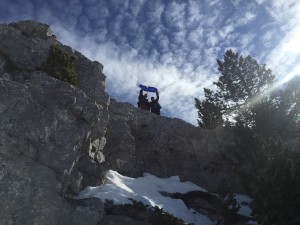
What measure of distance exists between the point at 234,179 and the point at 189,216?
780 centimetres

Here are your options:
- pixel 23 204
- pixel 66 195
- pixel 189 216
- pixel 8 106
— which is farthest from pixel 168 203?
pixel 8 106

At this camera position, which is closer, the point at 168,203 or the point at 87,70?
the point at 168,203

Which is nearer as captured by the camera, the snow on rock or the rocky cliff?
the rocky cliff

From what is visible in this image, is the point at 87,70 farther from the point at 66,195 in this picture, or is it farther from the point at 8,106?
the point at 66,195

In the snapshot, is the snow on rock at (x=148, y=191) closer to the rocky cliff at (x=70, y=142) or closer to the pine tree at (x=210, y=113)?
the rocky cliff at (x=70, y=142)

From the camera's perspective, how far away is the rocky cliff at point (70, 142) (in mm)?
13531

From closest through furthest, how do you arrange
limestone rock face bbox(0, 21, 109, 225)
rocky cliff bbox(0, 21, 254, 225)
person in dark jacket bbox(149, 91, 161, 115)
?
1. limestone rock face bbox(0, 21, 109, 225)
2. rocky cliff bbox(0, 21, 254, 225)
3. person in dark jacket bbox(149, 91, 161, 115)

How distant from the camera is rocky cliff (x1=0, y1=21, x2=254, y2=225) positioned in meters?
13.5

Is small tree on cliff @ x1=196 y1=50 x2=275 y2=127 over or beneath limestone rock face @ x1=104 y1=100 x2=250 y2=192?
over

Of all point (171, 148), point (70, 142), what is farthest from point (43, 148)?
point (171, 148)

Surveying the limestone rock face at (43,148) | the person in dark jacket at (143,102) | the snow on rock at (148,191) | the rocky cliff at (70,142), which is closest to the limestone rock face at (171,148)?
the rocky cliff at (70,142)

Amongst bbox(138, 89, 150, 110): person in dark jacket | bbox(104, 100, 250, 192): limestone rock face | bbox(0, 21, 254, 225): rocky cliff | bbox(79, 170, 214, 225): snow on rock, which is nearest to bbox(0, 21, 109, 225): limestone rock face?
bbox(0, 21, 254, 225): rocky cliff

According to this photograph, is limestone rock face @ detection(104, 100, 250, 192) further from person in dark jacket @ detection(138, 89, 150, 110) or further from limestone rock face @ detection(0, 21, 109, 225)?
limestone rock face @ detection(0, 21, 109, 225)

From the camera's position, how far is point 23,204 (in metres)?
13.0
